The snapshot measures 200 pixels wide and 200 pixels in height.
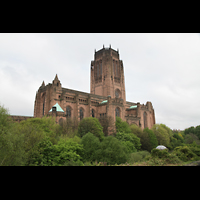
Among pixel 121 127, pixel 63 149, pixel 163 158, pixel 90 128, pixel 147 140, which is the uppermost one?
pixel 121 127

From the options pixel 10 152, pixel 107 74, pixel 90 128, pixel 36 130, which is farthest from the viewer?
pixel 107 74

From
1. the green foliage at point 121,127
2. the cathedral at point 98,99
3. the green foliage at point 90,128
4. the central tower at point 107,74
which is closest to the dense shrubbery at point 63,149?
the green foliage at point 90,128

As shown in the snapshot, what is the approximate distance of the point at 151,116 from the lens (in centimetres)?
6384

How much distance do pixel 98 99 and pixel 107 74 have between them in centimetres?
1523

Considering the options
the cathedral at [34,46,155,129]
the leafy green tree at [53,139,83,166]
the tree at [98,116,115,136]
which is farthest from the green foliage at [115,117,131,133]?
the leafy green tree at [53,139,83,166]

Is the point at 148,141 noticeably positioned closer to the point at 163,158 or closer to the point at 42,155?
the point at 163,158

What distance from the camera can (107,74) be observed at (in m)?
62.8

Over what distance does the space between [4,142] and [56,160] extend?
208 inches

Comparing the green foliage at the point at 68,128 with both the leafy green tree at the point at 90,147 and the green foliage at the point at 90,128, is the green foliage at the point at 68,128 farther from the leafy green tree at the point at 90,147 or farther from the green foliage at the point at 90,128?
the leafy green tree at the point at 90,147

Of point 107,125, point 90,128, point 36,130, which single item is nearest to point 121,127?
point 107,125

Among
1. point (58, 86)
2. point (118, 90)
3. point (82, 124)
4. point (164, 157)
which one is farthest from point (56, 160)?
point (118, 90)
